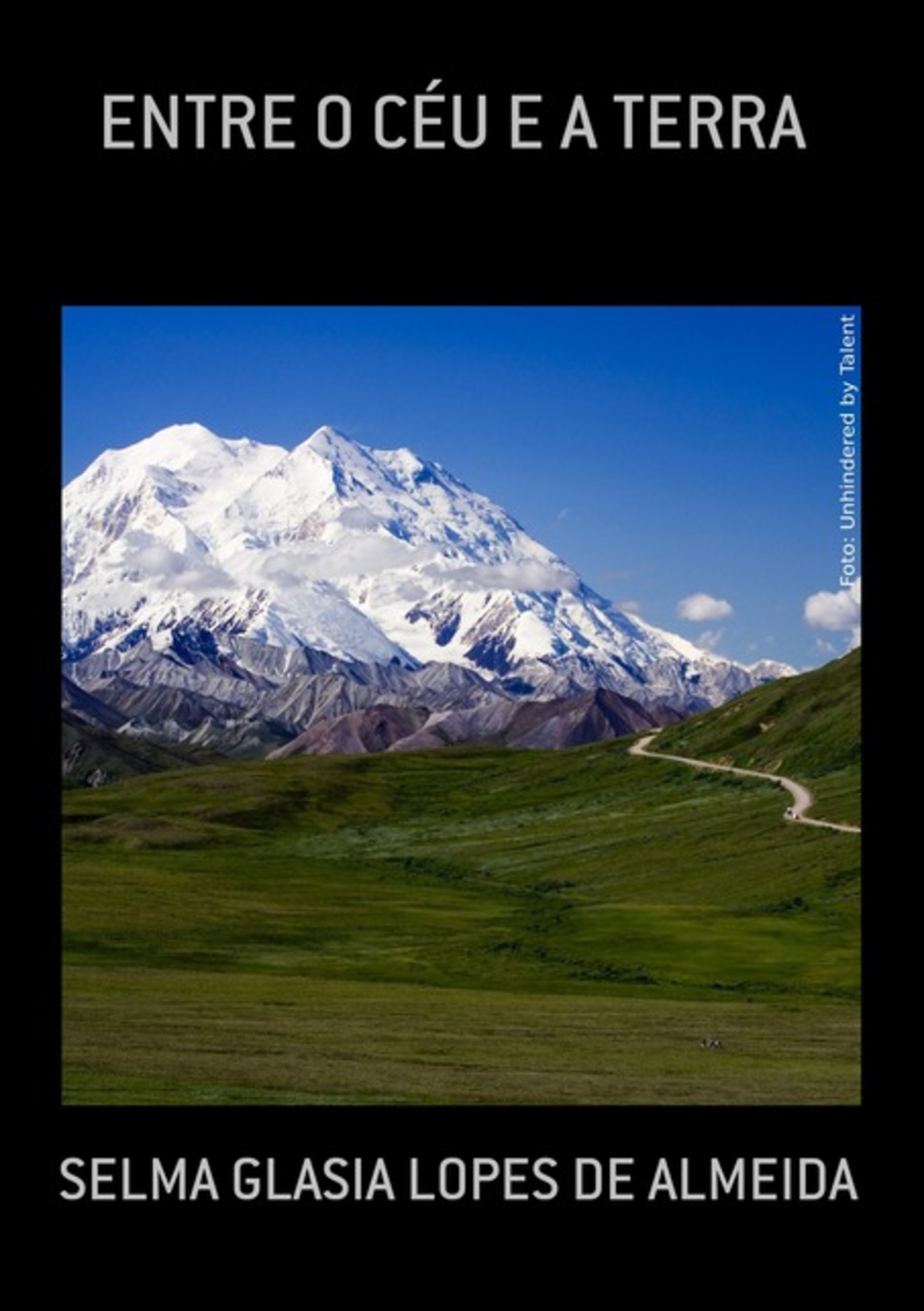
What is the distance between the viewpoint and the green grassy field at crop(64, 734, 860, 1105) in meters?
47.7

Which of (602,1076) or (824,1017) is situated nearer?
(602,1076)

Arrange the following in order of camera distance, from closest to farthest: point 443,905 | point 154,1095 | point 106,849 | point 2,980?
point 2,980 → point 154,1095 → point 443,905 → point 106,849

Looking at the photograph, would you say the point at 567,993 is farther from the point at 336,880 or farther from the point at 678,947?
the point at 336,880

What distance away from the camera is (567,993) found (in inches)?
3575

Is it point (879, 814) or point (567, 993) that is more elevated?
point (879, 814)

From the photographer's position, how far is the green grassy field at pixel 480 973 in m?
47.7

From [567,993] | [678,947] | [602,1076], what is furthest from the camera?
[678,947]

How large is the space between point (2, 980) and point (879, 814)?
13.4 metres

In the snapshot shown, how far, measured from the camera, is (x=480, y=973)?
10256cm

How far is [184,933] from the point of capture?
117 m

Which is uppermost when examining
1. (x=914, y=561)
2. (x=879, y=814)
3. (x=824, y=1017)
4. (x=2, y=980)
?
(x=914, y=561)
